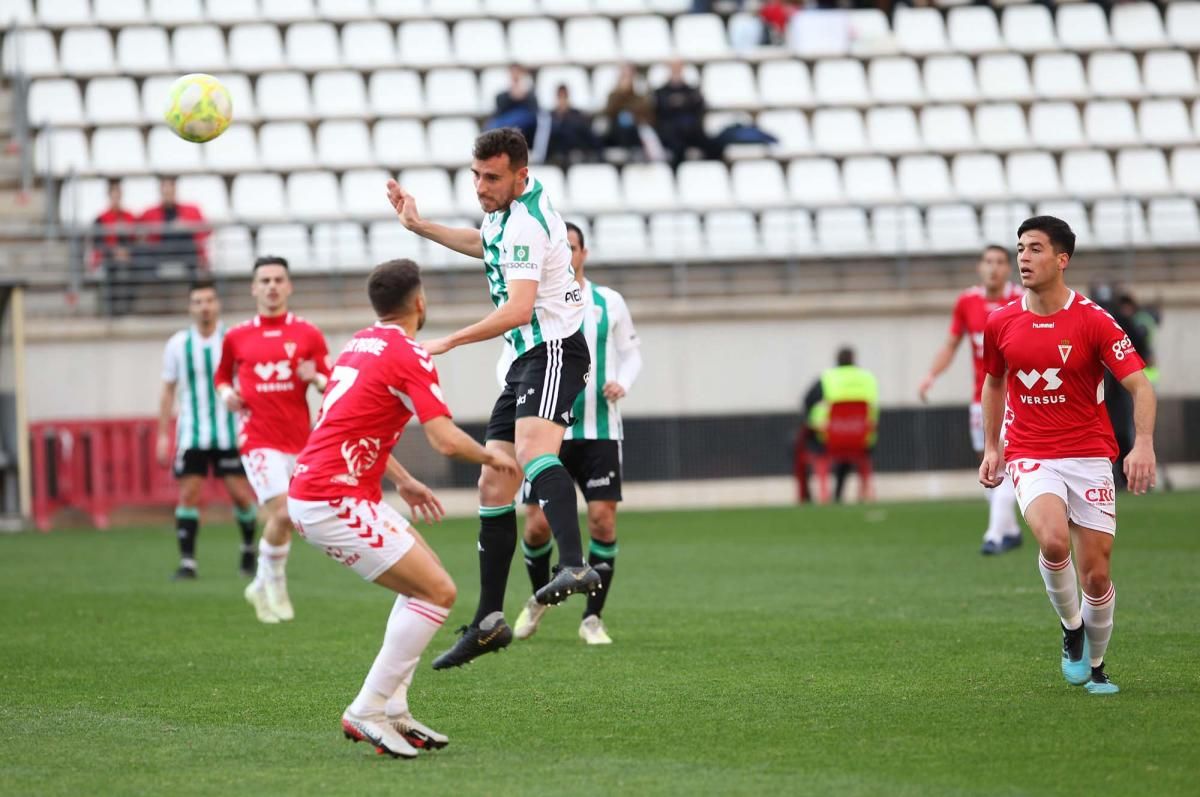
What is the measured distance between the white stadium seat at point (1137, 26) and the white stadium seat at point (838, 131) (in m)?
4.54

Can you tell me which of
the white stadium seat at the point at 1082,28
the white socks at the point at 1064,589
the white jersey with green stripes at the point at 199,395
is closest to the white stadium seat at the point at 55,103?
the white jersey with green stripes at the point at 199,395

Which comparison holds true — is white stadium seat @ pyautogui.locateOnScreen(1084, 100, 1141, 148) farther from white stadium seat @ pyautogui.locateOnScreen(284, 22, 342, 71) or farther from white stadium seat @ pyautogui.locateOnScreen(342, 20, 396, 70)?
white stadium seat @ pyautogui.locateOnScreen(284, 22, 342, 71)

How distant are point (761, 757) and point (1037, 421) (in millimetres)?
2269

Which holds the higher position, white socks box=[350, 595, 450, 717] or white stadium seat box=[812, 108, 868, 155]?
white stadium seat box=[812, 108, 868, 155]

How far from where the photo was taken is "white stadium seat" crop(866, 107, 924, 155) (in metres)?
23.5

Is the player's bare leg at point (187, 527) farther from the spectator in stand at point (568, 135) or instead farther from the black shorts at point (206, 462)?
the spectator in stand at point (568, 135)

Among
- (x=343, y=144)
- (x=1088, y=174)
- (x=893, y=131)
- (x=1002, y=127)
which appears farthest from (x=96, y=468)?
(x=1088, y=174)

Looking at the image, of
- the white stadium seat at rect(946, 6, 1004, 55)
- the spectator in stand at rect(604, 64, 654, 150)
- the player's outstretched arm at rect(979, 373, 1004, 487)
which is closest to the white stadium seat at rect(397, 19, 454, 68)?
the spectator in stand at rect(604, 64, 654, 150)

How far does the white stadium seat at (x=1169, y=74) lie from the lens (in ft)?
80.7

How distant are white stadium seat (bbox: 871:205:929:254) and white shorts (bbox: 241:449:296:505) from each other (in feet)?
38.9

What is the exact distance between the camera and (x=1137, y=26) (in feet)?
83.5

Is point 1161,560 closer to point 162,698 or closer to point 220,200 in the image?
point 162,698

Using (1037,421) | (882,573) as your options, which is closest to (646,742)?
(1037,421)

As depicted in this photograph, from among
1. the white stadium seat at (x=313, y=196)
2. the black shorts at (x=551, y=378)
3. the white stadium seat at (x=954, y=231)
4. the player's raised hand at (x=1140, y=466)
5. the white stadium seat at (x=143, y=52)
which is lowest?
the player's raised hand at (x=1140, y=466)
